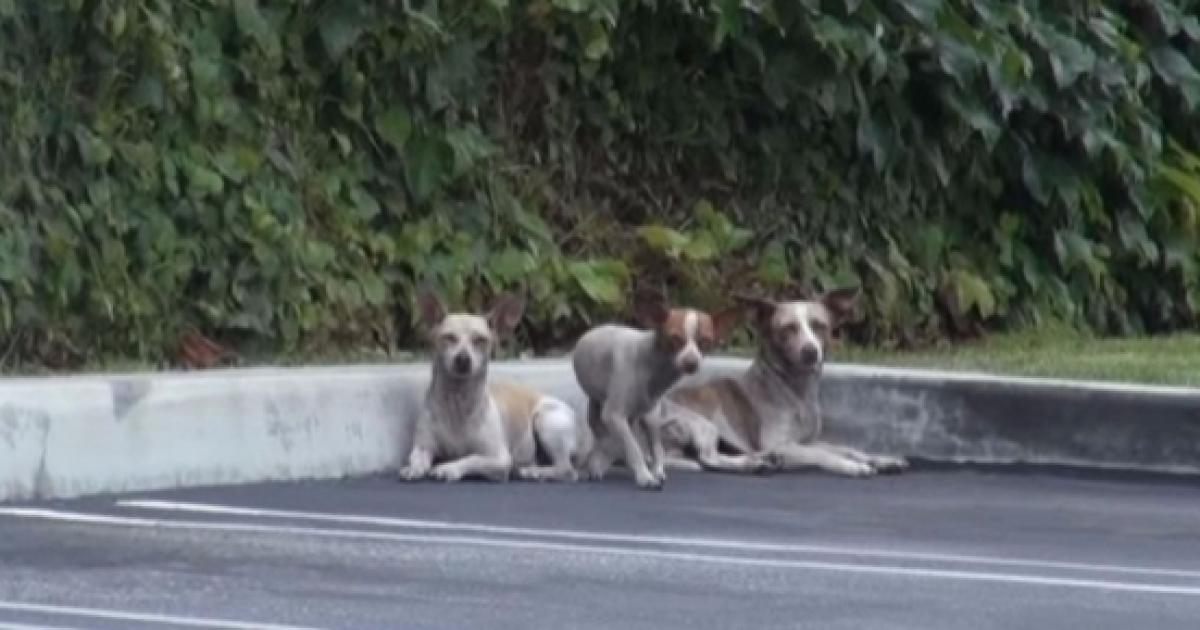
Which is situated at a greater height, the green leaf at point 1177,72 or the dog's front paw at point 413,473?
the green leaf at point 1177,72

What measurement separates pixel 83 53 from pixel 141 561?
14.7 feet

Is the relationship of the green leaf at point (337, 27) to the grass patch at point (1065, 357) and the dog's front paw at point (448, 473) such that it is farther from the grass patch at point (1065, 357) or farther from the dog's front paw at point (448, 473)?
the grass patch at point (1065, 357)

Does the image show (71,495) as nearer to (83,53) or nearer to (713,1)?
(83,53)

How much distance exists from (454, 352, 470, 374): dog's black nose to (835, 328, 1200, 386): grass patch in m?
3.10

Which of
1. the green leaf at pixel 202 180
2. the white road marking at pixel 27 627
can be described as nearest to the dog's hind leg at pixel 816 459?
the green leaf at pixel 202 180

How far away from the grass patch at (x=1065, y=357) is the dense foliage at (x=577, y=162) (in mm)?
310

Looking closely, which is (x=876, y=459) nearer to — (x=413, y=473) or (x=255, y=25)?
(x=413, y=473)

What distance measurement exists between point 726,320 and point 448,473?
1646 mm

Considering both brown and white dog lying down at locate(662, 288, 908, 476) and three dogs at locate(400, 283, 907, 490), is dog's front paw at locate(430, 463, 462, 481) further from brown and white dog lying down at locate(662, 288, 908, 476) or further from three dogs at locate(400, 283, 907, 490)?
brown and white dog lying down at locate(662, 288, 908, 476)

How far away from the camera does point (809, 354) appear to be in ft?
50.4

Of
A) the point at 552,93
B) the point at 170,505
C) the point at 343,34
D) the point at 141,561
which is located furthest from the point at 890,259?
the point at 141,561

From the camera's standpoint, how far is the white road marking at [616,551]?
11.4 meters

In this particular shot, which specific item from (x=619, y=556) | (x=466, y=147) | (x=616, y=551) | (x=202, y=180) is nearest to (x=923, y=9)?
(x=466, y=147)

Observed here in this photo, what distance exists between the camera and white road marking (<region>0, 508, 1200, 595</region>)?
37.6ft
